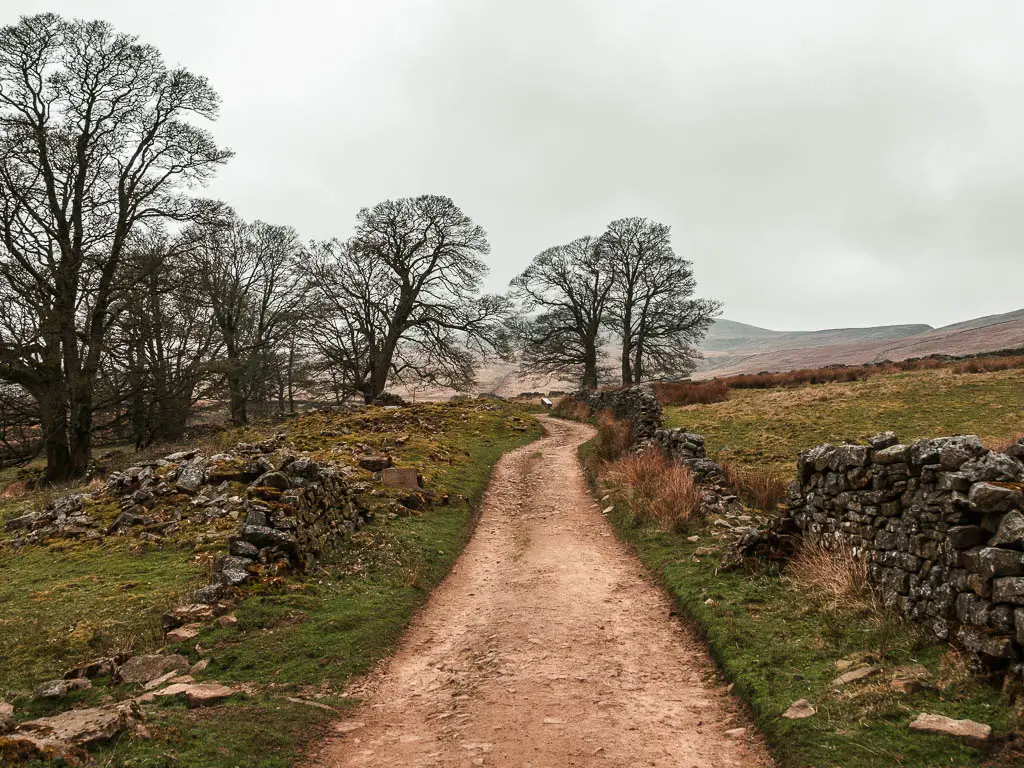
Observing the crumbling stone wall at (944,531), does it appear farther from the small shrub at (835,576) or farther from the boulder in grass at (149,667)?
the boulder in grass at (149,667)

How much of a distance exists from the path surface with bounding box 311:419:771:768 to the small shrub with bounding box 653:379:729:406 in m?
24.2

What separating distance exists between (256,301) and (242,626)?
A: 94.7ft

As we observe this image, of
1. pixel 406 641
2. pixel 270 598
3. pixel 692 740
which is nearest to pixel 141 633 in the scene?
pixel 270 598

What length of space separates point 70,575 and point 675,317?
124 ft

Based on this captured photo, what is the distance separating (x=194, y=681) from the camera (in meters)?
5.80

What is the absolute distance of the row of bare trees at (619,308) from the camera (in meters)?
41.3

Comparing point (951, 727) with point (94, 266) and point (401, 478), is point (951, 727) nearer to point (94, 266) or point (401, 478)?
point (401, 478)

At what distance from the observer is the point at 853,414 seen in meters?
22.2

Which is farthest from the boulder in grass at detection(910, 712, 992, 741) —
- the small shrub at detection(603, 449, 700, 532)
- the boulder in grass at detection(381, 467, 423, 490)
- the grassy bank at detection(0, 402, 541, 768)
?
the boulder in grass at detection(381, 467, 423, 490)

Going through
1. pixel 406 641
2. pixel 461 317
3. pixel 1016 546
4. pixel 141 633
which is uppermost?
pixel 461 317

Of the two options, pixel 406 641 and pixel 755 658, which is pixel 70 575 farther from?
pixel 755 658

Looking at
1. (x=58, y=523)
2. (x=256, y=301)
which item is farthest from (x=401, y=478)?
(x=256, y=301)

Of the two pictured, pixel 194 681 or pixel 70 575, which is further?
pixel 70 575

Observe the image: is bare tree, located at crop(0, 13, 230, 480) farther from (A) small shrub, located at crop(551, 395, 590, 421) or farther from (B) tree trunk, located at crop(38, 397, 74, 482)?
(A) small shrub, located at crop(551, 395, 590, 421)
